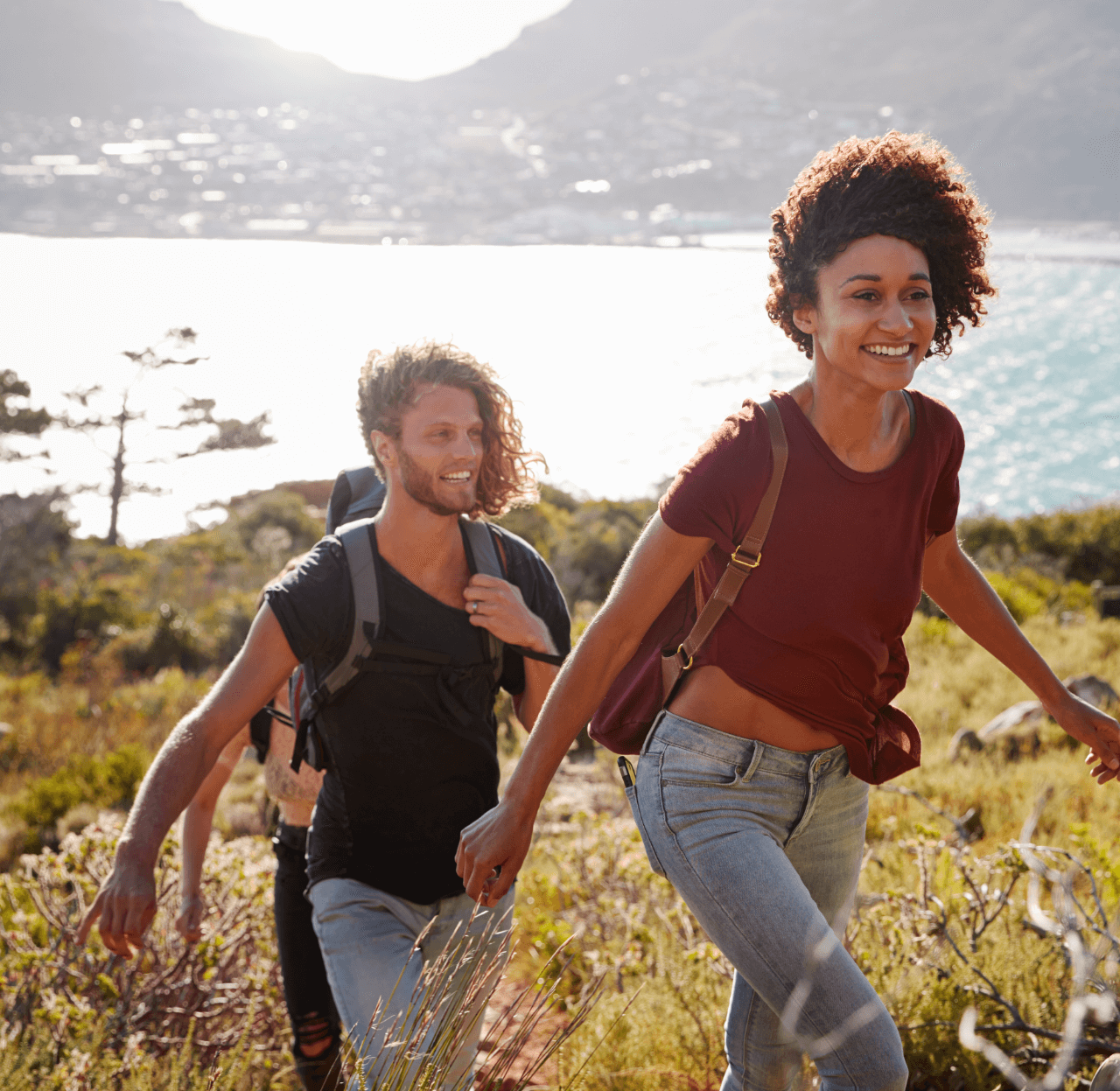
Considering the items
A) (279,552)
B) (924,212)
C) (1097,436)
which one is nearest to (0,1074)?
(924,212)

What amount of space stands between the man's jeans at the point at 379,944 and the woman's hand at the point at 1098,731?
1132 mm

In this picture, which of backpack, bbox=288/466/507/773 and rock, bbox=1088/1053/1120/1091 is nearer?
rock, bbox=1088/1053/1120/1091

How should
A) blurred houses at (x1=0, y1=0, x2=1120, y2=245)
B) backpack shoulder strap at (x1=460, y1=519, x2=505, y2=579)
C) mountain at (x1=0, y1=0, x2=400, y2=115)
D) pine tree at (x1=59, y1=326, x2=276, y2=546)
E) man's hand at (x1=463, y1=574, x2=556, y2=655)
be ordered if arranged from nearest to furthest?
man's hand at (x1=463, y1=574, x2=556, y2=655)
backpack shoulder strap at (x1=460, y1=519, x2=505, y2=579)
pine tree at (x1=59, y1=326, x2=276, y2=546)
blurred houses at (x1=0, y1=0, x2=1120, y2=245)
mountain at (x1=0, y1=0, x2=400, y2=115)

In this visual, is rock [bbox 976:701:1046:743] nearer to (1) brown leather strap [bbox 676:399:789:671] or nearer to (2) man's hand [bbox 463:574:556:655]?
→ (2) man's hand [bbox 463:574:556:655]

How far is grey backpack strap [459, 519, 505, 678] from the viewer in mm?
1985

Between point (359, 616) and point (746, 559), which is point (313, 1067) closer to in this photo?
point (359, 616)

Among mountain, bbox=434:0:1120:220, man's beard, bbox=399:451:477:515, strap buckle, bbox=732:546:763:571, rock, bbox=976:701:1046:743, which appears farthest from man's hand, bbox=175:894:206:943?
mountain, bbox=434:0:1120:220

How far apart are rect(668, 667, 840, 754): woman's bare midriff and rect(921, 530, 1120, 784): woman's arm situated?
50 cm

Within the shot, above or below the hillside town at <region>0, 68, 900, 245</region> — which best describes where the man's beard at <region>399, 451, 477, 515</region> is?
below

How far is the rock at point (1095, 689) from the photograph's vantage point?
623 cm

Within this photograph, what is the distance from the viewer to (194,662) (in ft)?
38.8

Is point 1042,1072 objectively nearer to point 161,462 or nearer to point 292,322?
point 161,462

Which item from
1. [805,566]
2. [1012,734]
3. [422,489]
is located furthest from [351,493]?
[1012,734]

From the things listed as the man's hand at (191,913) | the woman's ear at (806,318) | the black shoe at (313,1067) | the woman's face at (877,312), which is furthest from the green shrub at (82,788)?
the woman's face at (877,312)
